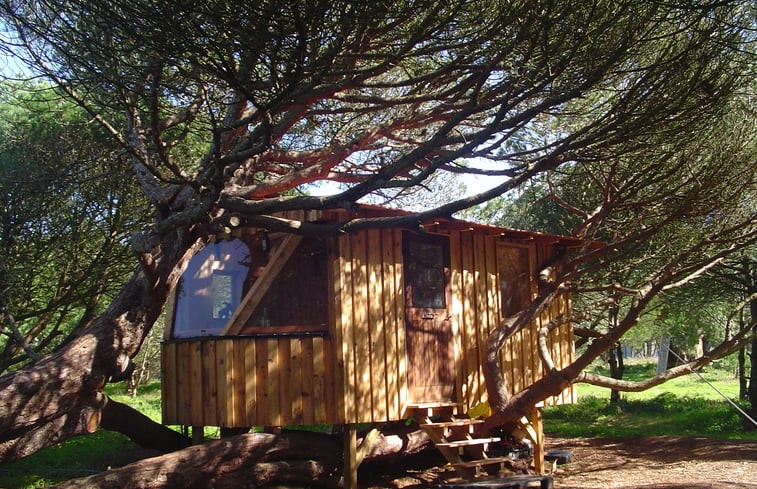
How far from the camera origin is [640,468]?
10.1m

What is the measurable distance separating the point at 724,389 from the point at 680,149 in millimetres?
16665

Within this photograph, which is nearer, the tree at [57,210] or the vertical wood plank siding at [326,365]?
the vertical wood plank siding at [326,365]

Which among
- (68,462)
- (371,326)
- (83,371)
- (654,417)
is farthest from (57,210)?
(654,417)

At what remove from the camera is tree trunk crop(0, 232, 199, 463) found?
20.7 feet

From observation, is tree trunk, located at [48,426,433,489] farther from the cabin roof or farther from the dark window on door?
the cabin roof

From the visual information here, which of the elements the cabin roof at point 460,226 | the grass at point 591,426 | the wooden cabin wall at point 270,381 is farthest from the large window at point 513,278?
the grass at point 591,426

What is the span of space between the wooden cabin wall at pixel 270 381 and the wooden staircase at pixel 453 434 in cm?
113

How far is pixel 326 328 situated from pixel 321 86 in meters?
2.52

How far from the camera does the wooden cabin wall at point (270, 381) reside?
7434 millimetres

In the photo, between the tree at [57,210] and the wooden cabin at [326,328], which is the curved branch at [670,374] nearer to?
the wooden cabin at [326,328]

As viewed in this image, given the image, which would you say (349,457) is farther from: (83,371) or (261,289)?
(83,371)

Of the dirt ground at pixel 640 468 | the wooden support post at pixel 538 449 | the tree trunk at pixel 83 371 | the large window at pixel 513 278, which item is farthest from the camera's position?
the large window at pixel 513 278

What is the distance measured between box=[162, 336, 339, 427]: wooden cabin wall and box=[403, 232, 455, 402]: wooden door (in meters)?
1.19

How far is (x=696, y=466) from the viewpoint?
9812mm
